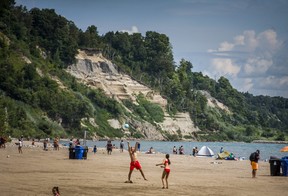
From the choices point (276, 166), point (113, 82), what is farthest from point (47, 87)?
point (276, 166)

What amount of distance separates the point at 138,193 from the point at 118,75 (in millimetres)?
144708

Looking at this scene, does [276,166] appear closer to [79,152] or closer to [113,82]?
[79,152]

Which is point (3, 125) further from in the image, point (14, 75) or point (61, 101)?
point (61, 101)

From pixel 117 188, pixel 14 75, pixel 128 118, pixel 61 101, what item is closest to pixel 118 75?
pixel 128 118

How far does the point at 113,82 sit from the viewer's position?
164m

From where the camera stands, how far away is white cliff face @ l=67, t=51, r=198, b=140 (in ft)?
517

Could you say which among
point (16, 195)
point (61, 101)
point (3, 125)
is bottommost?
point (16, 195)

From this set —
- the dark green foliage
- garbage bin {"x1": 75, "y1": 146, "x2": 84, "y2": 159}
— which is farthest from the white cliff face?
garbage bin {"x1": 75, "y1": 146, "x2": 84, "y2": 159}

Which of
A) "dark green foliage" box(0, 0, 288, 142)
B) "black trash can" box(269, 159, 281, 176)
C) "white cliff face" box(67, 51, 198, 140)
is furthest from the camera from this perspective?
"white cliff face" box(67, 51, 198, 140)

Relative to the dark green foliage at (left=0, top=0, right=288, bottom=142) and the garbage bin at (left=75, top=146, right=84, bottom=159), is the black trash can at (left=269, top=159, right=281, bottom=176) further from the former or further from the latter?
the dark green foliage at (left=0, top=0, right=288, bottom=142)

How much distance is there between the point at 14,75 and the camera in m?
118

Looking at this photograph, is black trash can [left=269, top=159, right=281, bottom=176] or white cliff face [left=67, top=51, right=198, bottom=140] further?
white cliff face [left=67, top=51, right=198, bottom=140]

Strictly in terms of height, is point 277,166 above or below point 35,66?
below

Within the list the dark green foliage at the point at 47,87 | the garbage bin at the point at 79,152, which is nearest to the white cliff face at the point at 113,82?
the dark green foliage at the point at 47,87
